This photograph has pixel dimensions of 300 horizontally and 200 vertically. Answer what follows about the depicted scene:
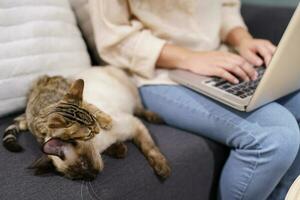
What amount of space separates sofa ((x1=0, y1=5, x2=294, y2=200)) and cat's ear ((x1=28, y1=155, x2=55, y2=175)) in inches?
0.5

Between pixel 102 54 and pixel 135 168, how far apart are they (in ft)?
1.30

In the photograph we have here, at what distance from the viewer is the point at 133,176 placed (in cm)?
86

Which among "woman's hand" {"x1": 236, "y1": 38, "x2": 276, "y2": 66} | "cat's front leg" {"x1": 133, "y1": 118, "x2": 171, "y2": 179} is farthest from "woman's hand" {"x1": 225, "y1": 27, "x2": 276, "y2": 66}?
"cat's front leg" {"x1": 133, "y1": 118, "x2": 171, "y2": 179}

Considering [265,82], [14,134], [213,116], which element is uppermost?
[265,82]

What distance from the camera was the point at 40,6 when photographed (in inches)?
42.4

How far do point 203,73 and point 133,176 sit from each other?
34 cm

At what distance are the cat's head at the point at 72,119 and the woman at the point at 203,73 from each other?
0.93 feet

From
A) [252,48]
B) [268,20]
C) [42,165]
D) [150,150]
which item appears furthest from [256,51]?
[42,165]

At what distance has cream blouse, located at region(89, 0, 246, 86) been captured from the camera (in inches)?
41.2

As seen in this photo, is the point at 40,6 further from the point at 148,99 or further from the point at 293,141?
the point at 293,141

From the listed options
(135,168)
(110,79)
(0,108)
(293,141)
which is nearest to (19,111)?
(0,108)

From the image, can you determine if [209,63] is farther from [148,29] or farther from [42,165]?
[42,165]

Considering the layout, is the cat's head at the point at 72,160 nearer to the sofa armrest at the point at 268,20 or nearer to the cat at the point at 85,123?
the cat at the point at 85,123

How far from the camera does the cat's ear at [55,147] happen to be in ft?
2.39
